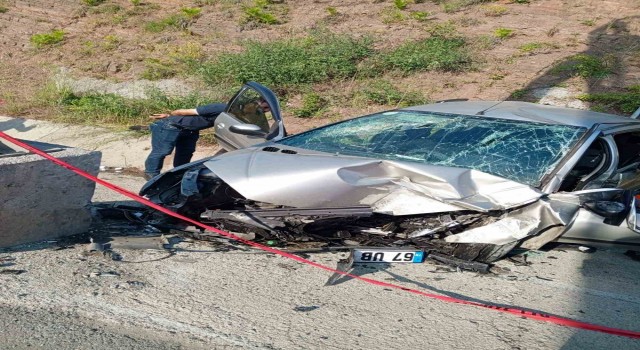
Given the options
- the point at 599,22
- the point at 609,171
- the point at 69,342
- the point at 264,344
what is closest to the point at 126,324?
the point at 69,342

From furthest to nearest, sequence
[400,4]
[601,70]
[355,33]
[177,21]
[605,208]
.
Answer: [177,21]
[400,4]
[355,33]
[601,70]
[605,208]

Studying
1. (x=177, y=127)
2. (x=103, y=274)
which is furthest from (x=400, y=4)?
(x=103, y=274)

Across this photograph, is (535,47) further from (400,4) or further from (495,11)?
(400,4)

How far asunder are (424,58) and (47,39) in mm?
8157

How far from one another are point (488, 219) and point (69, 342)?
2.70m

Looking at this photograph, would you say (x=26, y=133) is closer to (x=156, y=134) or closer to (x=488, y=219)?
(x=156, y=134)

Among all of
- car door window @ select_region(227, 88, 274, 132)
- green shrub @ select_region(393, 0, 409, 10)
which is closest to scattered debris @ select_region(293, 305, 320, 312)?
car door window @ select_region(227, 88, 274, 132)

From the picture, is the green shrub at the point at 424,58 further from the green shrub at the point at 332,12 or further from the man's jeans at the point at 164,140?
the man's jeans at the point at 164,140

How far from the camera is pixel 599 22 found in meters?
15.1

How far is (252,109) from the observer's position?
25.0 ft

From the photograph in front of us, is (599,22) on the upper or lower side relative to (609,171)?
lower

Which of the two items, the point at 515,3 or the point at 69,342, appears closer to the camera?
the point at 69,342

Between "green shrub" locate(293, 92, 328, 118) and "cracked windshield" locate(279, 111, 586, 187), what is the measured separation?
17.5 ft

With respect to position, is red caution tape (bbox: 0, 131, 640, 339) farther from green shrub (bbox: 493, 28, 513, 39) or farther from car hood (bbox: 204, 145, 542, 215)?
green shrub (bbox: 493, 28, 513, 39)
